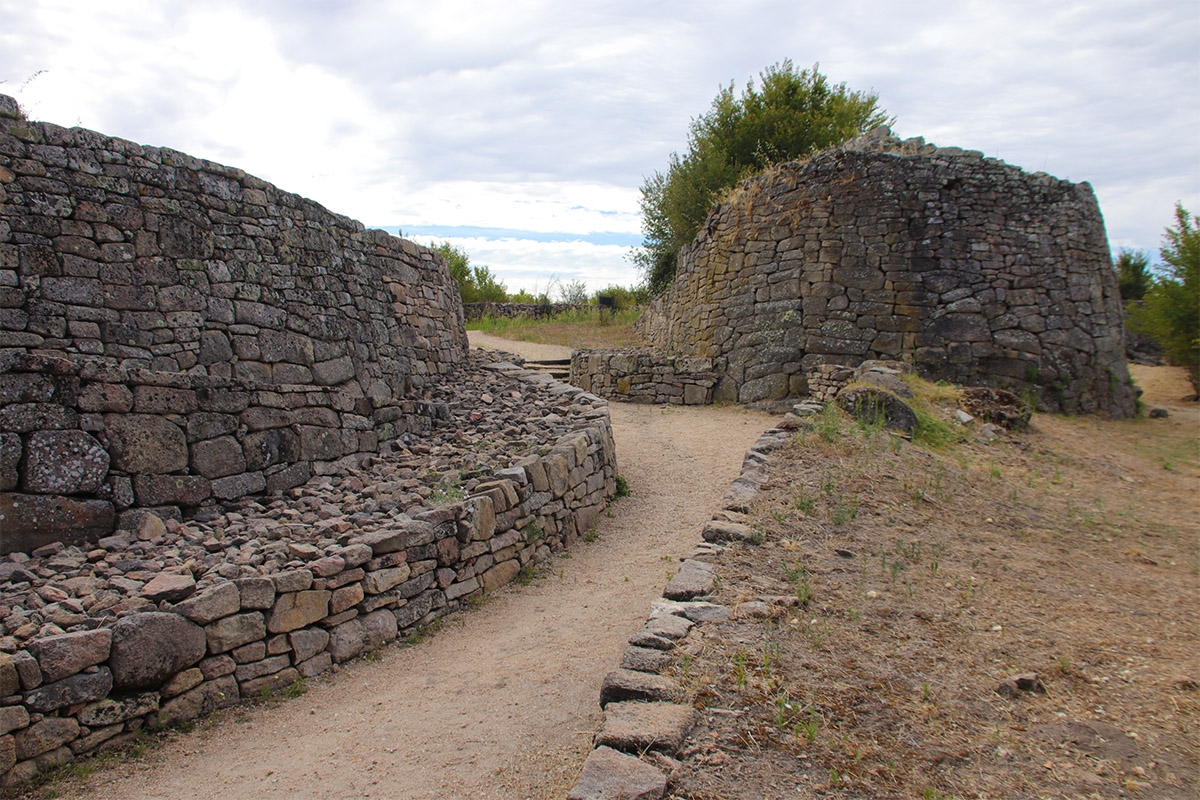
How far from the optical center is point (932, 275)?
12570 mm

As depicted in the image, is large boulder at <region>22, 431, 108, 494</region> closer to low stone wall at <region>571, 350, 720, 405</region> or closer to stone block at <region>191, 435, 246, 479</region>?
stone block at <region>191, 435, 246, 479</region>

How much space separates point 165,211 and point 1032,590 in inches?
281

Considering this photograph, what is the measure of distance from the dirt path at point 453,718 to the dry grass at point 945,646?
941 millimetres

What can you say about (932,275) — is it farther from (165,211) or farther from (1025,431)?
(165,211)

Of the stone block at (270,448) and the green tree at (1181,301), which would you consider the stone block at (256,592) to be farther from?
the green tree at (1181,301)

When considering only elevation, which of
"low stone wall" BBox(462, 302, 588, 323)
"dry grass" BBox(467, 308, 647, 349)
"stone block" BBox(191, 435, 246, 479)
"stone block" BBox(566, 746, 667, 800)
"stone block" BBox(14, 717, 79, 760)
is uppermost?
"low stone wall" BBox(462, 302, 588, 323)

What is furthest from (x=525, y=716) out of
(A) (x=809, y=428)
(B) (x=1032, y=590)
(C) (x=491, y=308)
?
(C) (x=491, y=308)

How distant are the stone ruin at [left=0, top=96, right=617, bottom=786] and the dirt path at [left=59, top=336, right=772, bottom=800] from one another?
10.6 inches

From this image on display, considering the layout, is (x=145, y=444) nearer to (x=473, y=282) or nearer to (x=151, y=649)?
(x=151, y=649)

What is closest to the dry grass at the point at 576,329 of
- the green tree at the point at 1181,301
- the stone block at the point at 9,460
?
the green tree at the point at 1181,301

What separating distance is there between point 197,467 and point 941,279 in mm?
11448

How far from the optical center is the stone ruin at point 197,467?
13.8 ft

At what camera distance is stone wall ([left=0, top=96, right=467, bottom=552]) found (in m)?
5.13

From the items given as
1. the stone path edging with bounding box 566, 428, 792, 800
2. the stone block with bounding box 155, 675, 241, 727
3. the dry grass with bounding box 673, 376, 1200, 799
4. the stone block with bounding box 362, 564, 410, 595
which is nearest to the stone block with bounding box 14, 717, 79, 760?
the stone block with bounding box 155, 675, 241, 727
